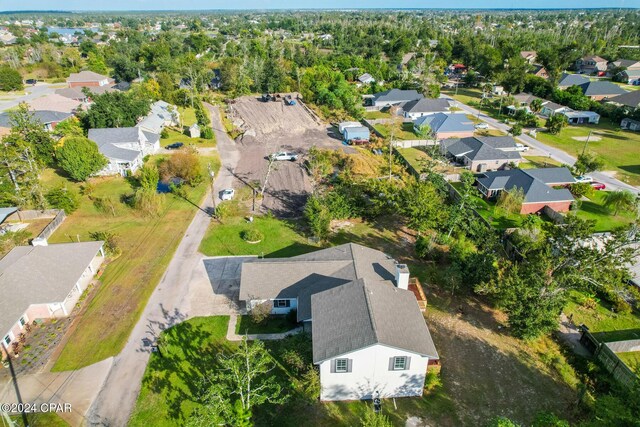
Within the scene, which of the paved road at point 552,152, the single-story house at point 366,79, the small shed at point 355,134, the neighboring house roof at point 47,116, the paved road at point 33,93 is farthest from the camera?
the single-story house at point 366,79

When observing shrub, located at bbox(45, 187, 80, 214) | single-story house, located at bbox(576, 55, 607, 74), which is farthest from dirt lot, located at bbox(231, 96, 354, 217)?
single-story house, located at bbox(576, 55, 607, 74)

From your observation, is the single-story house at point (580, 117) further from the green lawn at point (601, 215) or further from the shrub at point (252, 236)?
the shrub at point (252, 236)

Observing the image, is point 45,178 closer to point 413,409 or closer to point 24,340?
point 24,340

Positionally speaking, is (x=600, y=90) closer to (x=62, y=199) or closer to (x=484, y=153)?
(x=484, y=153)

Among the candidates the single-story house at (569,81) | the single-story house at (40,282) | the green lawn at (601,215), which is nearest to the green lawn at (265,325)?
the single-story house at (40,282)

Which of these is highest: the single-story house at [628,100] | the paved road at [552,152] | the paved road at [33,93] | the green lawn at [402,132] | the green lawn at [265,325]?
the single-story house at [628,100]
